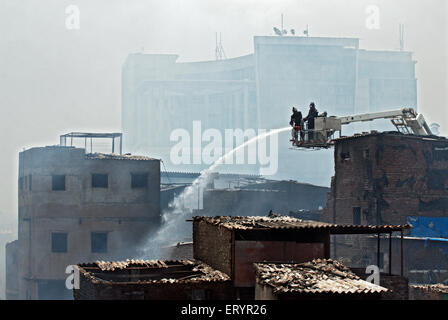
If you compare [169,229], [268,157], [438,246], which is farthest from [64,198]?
[268,157]

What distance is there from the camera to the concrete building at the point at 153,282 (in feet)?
68.2

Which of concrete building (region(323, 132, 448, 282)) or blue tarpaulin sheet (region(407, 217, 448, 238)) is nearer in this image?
blue tarpaulin sheet (region(407, 217, 448, 238))

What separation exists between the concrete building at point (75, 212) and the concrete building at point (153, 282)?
20627 millimetres

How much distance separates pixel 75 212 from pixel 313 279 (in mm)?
29688

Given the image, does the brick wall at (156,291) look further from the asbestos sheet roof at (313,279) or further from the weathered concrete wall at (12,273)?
the weathered concrete wall at (12,273)

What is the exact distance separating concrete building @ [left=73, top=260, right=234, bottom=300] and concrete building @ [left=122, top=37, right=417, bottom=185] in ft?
253

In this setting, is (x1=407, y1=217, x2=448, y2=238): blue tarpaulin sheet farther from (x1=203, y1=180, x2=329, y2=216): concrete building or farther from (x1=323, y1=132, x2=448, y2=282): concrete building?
(x1=203, y1=180, x2=329, y2=216): concrete building

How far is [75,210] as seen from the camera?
149 feet

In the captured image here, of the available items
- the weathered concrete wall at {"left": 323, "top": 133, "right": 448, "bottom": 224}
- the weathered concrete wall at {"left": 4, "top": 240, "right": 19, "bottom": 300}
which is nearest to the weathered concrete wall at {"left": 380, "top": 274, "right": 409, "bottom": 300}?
the weathered concrete wall at {"left": 323, "top": 133, "right": 448, "bottom": 224}

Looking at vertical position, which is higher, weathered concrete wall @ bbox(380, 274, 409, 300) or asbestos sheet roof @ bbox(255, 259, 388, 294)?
asbestos sheet roof @ bbox(255, 259, 388, 294)

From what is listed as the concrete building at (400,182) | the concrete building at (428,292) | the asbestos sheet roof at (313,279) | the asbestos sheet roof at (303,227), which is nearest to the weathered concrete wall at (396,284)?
the asbestos sheet roof at (303,227)

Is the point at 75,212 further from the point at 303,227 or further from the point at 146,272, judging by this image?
the point at 303,227

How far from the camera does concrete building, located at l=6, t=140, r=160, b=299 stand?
147ft
